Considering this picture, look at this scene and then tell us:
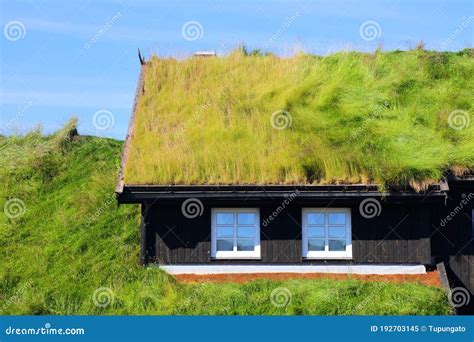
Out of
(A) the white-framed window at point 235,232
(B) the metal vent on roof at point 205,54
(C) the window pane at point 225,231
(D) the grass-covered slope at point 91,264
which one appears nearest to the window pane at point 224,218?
(A) the white-framed window at point 235,232

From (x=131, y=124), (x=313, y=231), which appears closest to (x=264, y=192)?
(x=313, y=231)

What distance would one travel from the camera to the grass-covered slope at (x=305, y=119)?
20.4 metres

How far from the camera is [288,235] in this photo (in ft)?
67.8

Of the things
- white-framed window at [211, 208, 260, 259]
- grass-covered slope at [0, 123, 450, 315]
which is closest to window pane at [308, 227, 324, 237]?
white-framed window at [211, 208, 260, 259]

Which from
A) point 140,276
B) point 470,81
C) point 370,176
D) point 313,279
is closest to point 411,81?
point 470,81

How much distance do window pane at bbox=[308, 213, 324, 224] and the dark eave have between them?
939mm

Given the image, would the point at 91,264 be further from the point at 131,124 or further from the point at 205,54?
the point at 205,54

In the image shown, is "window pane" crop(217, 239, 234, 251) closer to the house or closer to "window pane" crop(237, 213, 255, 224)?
the house

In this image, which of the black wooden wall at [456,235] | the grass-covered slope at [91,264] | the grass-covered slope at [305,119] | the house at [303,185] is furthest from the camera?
the black wooden wall at [456,235]

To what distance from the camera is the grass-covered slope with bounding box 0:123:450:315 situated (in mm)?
18094

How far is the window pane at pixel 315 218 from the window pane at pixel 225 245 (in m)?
2.10

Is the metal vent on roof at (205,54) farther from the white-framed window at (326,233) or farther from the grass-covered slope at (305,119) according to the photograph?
the white-framed window at (326,233)

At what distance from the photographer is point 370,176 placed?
2025cm

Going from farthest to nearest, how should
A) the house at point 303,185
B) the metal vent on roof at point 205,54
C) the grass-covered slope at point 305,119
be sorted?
the metal vent on roof at point 205,54, the grass-covered slope at point 305,119, the house at point 303,185
